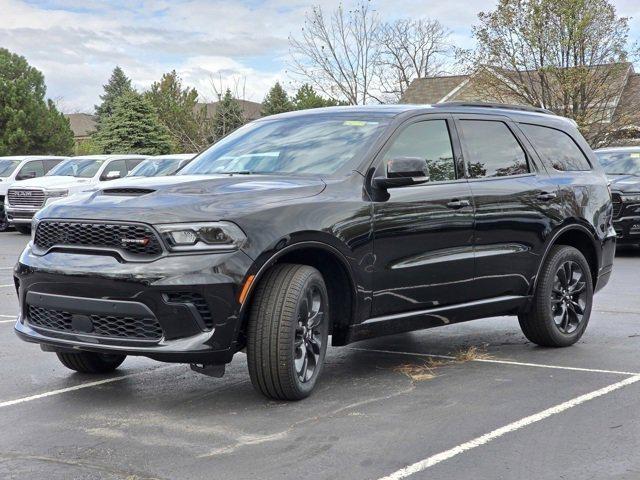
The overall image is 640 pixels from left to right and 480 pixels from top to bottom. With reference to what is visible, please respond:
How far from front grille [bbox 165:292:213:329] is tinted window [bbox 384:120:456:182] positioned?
1817mm

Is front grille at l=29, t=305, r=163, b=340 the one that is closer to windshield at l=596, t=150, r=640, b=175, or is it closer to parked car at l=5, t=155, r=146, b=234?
windshield at l=596, t=150, r=640, b=175

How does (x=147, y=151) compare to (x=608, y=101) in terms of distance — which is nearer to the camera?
(x=608, y=101)

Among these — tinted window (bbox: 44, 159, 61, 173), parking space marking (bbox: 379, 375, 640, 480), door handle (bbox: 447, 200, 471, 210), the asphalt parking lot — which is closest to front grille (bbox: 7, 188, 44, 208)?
tinted window (bbox: 44, 159, 61, 173)

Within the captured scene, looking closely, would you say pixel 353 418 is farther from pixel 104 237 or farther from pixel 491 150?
pixel 491 150

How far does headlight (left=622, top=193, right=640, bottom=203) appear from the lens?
15314 mm

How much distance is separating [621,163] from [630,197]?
1.29 metres

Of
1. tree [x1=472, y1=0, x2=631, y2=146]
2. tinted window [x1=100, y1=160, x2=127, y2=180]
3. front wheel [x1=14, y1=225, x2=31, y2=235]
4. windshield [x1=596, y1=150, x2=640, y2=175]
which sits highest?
tree [x1=472, y1=0, x2=631, y2=146]

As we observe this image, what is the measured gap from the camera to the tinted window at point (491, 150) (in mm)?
6848

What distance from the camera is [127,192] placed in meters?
5.51

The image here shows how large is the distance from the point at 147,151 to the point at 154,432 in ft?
127

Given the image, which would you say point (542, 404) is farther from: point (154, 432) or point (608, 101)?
point (608, 101)

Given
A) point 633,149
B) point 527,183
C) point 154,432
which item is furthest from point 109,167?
point 154,432

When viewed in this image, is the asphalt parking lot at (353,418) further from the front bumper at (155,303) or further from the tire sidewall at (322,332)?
the front bumper at (155,303)

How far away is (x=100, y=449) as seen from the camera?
4699 millimetres
